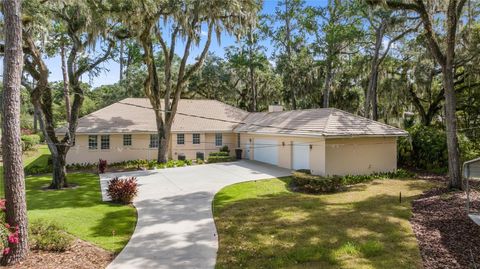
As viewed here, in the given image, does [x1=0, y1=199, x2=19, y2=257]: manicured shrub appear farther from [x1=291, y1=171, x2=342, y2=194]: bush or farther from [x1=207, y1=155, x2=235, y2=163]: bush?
[x1=207, y1=155, x2=235, y2=163]: bush

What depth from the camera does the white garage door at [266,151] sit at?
22.0 metres

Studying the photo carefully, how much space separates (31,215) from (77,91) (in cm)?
683

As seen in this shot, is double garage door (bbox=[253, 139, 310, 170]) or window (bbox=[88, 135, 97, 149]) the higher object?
window (bbox=[88, 135, 97, 149])

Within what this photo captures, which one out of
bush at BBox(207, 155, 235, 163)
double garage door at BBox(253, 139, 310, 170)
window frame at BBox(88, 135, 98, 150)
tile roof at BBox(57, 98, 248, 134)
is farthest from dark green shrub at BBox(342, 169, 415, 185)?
window frame at BBox(88, 135, 98, 150)

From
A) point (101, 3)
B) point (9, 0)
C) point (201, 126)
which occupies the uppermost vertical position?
point (101, 3)

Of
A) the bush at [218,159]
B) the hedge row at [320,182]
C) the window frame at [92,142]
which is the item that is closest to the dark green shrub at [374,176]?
the hedge row at [320,182]

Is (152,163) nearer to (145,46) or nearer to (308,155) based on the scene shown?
(145,46)

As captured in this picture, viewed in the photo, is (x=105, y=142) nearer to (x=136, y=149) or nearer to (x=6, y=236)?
(x=136, y=149)

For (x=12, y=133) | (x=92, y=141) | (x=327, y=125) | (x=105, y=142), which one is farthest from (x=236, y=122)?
(x=12, y=133)

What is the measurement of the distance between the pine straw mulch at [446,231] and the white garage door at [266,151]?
10005 millimetres

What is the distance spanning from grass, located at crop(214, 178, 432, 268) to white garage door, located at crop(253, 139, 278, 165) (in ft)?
23.0

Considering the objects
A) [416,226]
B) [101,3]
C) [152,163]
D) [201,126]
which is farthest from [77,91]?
[416,226]

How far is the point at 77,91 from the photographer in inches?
610

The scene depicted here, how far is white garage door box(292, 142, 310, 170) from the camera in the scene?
1864 cm
